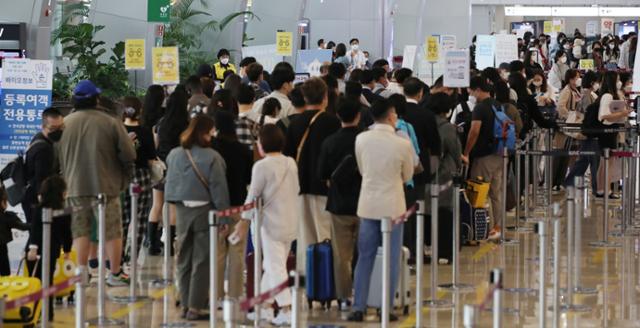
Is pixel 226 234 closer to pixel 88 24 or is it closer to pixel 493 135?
pixel 493 135

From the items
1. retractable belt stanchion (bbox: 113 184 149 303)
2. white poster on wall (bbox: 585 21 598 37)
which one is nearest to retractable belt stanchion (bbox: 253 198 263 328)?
retractable belt stanchion (bbox: 113 184 149 303)

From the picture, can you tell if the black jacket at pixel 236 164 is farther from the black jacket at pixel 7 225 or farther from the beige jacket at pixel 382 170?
the black jacket at pixel 7 225

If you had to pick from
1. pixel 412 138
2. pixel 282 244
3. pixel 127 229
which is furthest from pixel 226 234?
pixel 127 229

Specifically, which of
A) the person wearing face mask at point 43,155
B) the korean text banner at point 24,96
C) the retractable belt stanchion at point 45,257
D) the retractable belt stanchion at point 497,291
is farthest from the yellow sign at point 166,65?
the retractable belt stanchion at point 497,291

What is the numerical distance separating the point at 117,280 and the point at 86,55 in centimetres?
1119

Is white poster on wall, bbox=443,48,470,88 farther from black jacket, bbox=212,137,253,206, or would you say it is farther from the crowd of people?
black jacket, bbox=212,137,253,206

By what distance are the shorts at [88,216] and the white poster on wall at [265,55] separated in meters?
14.6

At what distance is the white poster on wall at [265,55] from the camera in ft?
84.5

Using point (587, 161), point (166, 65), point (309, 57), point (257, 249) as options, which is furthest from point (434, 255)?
point (309, 57)

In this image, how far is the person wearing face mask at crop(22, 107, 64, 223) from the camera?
1080 cm

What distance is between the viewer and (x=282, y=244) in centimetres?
984

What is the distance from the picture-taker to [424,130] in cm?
1159

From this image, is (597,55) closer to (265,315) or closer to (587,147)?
(587,147)

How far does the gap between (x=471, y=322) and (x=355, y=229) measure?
4.58 metres
